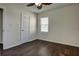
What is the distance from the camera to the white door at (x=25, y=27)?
351 cm

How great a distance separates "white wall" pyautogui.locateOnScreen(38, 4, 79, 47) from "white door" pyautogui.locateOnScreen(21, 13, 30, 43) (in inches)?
21.8

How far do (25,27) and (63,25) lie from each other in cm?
183

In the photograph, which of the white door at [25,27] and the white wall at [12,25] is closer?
the white wall at [12,25]

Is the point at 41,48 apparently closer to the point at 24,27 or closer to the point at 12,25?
the point at 24,27

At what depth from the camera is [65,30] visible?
4172 mm

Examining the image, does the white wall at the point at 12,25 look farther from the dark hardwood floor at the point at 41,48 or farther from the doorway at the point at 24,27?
the dark hardwood floor at the point at 41,48

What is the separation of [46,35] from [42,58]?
12.0 feet

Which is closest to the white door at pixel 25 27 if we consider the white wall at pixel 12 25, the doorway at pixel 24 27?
the doorway at pixel 24 27

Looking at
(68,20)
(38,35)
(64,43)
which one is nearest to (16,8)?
(38,35)

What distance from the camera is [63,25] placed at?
13.8ft

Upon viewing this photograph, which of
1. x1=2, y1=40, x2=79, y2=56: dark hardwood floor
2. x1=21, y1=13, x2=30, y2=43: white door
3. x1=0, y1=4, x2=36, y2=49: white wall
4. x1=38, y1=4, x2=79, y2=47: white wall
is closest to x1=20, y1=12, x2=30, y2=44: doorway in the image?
x1=21, y1=13, x2=30, y2=43: white door

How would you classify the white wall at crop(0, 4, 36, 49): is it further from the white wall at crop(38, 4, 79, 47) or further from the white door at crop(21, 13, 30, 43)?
the white wall at crop(38, 4, 79, 47)

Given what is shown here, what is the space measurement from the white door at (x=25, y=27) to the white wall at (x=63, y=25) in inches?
21.8

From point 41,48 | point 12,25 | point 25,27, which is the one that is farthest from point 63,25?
point 12,25
